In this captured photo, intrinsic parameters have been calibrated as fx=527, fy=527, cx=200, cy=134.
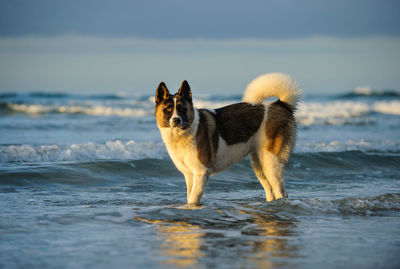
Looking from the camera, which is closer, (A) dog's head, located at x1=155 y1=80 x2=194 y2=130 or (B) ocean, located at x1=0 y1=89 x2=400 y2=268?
(B) ocean, located at x1=0 y1=89 x2=400 y2=268

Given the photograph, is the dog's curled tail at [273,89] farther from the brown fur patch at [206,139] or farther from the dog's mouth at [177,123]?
the dog's mouth at [177,123]

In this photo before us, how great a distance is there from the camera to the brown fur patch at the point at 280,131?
669cm

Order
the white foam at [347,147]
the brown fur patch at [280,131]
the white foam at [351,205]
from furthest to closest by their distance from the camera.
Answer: the white foam at [347,147] → the brown fur patch at [280,131] → the white foam at [351,205]

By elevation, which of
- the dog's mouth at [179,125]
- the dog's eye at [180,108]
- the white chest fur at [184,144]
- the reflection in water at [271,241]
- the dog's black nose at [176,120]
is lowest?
the reflection in water at [271,241]

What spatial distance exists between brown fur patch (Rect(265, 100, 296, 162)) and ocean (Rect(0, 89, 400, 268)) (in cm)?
64

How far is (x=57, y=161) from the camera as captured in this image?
1044 centimetres

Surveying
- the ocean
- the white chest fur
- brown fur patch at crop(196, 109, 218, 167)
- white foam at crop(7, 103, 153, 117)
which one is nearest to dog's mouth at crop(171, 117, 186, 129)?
the white chest fur

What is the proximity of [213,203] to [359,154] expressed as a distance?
595cm

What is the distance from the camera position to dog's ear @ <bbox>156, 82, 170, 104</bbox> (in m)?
6.00

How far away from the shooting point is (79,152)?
10.9 m

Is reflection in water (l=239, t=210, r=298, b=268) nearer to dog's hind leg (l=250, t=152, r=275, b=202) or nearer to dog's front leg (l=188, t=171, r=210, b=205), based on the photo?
dog's front leg (l=188, t=171, r=210, b=205)

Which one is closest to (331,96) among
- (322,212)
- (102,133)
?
(102,133)

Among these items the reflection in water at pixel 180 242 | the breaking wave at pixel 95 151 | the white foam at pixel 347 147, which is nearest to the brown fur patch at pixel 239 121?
the reflection in water at pixel 180 242

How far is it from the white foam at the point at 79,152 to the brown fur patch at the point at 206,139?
4.19 meters
